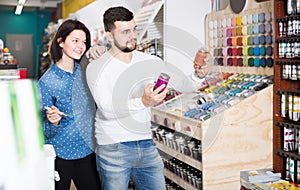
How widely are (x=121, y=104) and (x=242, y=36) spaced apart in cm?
178

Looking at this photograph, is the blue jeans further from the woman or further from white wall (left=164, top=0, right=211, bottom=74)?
white wall (left=164, top=0, right=211, bottom=74)

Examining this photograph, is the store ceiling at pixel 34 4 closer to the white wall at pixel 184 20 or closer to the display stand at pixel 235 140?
the white wall at pixel 184 20

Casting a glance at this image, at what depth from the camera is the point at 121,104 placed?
7.22 ft

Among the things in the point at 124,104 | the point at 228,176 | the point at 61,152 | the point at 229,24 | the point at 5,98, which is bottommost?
the point at 228,176

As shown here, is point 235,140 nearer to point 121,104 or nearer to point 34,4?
point 121,104

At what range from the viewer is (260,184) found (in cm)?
280

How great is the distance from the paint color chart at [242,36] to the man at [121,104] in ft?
4.27

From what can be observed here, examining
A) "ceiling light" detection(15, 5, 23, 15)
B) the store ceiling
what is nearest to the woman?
the store ceiling

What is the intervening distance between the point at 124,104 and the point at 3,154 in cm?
127

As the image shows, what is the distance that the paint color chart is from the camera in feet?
11.0

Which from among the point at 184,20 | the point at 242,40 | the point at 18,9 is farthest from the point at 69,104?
the point at 18,9

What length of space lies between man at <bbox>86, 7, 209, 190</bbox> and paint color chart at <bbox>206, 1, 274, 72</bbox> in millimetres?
1302

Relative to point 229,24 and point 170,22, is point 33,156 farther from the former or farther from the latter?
point 170,22

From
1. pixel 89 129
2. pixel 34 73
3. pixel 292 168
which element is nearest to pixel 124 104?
pixel 89 129
